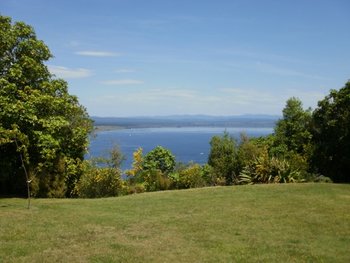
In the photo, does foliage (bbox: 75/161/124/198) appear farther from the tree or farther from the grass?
the tree

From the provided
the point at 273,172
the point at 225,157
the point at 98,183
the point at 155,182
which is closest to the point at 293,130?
the point at 225,157

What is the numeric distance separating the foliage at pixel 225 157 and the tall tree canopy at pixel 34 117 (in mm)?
10974

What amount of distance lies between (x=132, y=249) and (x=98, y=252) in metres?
0.82

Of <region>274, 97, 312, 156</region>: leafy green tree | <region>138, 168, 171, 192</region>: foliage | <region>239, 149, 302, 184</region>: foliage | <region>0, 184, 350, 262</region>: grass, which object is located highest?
<region>274, 97, 312, 156</region>: leafy green tree

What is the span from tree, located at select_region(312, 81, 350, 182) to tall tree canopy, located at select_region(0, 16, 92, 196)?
48.9 feet

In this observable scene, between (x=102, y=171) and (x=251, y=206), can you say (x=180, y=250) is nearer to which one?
(x=251, y=206)

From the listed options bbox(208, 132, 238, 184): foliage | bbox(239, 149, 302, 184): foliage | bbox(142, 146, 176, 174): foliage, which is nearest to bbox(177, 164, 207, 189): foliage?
bbox(208, 132, 238, 184): foliage

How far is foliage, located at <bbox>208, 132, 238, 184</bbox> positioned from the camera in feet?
96.0

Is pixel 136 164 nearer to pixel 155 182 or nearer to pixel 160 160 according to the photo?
pixel 160 160

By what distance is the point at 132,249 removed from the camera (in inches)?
408

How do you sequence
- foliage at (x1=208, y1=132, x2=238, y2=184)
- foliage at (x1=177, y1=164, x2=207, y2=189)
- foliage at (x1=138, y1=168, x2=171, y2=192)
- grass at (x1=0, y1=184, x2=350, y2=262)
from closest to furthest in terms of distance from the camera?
grass at (x1=0, y1=184, x2=350, y2=262) → foliage at (x1=138, y1=168, x2=171, y2=192) → foliage at (x1=177, y1=164, x2=207, y2=189) → foliage at (x1=208, y1=132, x2=238, y2=184)

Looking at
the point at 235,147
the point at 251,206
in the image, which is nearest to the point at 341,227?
the point at 251,206

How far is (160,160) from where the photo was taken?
35125mm

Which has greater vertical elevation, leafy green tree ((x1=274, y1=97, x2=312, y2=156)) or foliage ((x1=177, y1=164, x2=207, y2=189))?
leafy green tree ((x1=274, y1=97, x2=312, y2=156))
